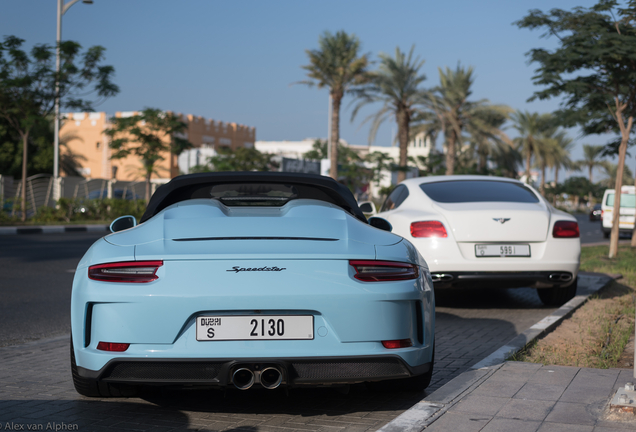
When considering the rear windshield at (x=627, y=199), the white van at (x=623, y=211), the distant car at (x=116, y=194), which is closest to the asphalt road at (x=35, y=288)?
the distant car at (x=116, y=194)

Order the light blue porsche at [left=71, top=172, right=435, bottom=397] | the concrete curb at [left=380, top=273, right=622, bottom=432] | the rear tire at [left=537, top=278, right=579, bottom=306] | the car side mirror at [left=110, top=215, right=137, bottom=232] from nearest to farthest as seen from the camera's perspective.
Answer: the light blue porsche at [left=71, top=172, right=435, bottom=397], the concrete curb at [left=380, top=273, right=622, bottom=432], the car side mirror at [left=110, top=215, right=137, bottom=232], the rear tire at [left=537, top=278, right=579, bottom=306]

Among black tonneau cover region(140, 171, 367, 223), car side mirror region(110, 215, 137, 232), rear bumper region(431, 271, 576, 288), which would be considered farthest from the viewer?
rear bumper region(431, 271, 576, 288)

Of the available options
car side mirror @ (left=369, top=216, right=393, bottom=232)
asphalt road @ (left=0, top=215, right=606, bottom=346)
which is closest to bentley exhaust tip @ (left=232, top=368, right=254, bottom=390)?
car side mirror @ (left=369, top=216, right=393, bottom=232)

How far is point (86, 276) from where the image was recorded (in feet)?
11.3

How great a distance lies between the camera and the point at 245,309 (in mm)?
3252

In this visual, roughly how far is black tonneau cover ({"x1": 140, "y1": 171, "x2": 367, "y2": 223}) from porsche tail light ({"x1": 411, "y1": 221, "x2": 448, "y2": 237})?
265 centimetres

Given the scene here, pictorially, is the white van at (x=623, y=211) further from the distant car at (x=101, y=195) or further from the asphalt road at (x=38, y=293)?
the distant car at (x=101, y=195)

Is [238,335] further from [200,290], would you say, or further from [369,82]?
[369,82]

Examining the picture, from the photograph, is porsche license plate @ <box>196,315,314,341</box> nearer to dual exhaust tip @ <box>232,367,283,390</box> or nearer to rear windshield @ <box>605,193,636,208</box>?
dual exhaust tip @ <box>232,367,283,390</box>

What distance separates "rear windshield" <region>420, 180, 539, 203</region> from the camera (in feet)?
25.2

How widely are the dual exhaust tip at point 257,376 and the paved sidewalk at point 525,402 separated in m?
0.56

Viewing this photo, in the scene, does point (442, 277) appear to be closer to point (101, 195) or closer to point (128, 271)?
point (128, 271)

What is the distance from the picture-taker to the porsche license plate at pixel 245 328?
3.26 m

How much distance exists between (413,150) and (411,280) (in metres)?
90.1
